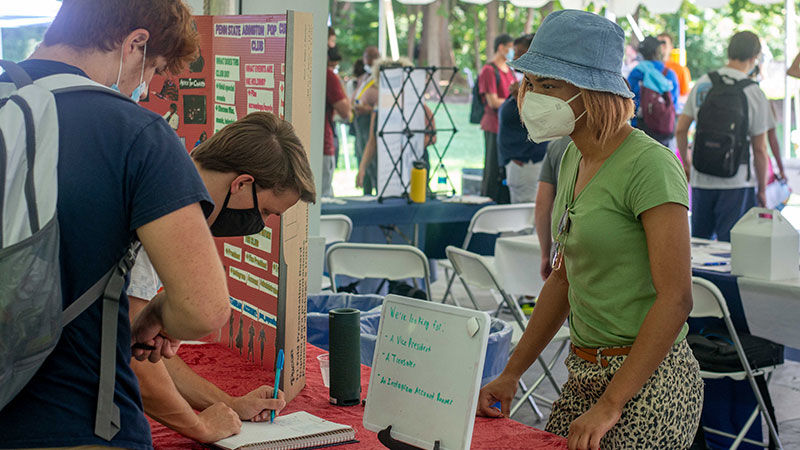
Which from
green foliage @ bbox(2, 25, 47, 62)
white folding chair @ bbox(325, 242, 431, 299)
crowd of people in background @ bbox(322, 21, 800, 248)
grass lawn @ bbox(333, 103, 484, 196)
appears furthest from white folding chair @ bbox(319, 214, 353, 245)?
grass lawn @ bbox(333, 103, 484, 196)

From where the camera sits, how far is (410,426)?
4.79 ft

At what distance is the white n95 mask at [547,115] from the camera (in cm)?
154

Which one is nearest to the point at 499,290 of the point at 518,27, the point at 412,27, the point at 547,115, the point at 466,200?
the point at 547,115

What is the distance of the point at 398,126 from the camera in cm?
555

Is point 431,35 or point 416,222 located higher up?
point 431,35

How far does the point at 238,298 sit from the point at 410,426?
85 centimetres

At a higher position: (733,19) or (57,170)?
(733,19)

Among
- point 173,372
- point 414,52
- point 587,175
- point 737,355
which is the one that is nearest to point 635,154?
point 587,175

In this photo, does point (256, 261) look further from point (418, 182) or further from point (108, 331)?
point (418, 182)

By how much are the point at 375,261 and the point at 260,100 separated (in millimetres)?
2065

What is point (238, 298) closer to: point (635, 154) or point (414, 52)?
point (635, 154)

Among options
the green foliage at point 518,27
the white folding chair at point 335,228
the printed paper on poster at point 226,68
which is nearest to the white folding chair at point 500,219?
the white folding chair at point 335,228

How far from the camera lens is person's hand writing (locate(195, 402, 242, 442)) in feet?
5.17

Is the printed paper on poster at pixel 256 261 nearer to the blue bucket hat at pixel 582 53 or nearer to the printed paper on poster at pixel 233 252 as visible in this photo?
the printed paper on poster at pixel 233 252
